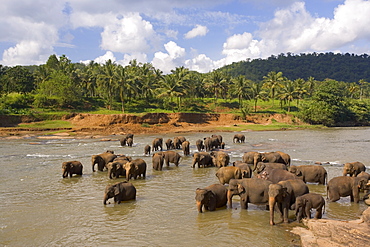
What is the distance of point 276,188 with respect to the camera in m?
9.74

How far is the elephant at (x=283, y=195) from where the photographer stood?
9.70 metres

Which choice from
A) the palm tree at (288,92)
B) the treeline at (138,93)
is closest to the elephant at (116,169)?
the treeline at (138,93)

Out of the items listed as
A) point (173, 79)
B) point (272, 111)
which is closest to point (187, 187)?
point (173, 79)

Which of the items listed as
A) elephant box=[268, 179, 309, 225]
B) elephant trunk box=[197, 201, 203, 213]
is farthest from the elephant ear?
elephant trunk box=[197, 201, 203, 213]

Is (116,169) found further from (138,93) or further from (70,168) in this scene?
(138,93)

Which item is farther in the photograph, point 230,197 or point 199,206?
point 230,197

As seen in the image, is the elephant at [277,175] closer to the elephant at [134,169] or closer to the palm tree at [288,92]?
the elephant at [134,169]

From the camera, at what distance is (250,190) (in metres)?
11.0

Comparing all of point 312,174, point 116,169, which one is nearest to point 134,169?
point 116,169

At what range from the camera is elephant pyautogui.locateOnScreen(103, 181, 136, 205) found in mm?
12203

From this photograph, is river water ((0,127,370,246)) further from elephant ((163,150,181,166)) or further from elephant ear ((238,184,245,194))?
elephant ((163,150,181,166))

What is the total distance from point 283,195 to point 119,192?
602 cm

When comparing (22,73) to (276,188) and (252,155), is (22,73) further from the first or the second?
(276,188)

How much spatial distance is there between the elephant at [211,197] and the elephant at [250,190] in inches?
12.6
